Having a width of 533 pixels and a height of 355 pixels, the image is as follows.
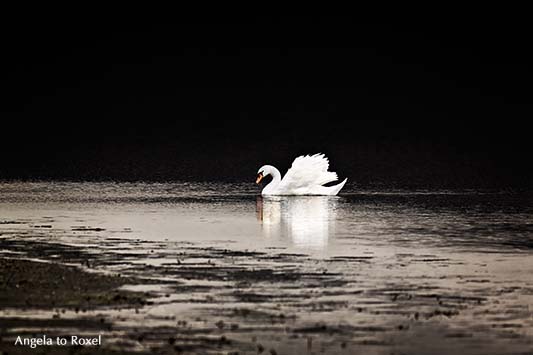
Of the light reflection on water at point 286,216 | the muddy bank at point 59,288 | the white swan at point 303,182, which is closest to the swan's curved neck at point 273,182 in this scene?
the white swan at point 303,182

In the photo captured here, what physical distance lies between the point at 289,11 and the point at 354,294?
86.7 m

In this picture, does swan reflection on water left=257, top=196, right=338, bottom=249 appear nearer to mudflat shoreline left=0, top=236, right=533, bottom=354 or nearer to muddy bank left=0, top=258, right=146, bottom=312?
mudflat shoreline left=0, top=236, right=533, bottom=354

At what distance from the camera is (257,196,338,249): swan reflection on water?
27.7 meters

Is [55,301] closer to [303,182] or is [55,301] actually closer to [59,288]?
[59,288]

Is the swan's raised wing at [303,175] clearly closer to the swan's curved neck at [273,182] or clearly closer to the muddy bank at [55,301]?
the swan's curved neck at [273,182]

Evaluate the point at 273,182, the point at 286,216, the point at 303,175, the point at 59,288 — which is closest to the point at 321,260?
the point at 59,288

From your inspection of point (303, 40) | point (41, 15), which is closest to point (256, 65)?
point (303, 40)

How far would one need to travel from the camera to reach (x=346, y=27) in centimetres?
10362

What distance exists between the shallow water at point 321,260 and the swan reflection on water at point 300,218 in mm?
42

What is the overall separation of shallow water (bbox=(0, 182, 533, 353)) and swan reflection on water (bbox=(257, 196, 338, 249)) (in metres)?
0.04

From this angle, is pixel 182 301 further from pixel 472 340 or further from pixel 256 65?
pixel 256 65

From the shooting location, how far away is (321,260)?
22.9 metres

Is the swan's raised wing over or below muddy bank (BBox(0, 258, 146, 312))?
over

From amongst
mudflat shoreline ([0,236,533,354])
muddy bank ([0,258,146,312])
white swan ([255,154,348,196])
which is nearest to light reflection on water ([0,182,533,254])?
white swan ([255,154,348,196])
